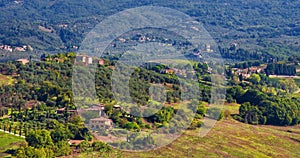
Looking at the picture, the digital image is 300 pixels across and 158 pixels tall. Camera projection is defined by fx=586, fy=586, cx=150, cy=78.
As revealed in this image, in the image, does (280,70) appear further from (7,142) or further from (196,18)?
(196,18)

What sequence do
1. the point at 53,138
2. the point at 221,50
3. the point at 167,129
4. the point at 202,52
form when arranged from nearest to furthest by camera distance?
the point at 53,138, the point at 167,129, the point at 202,52, the point at 221,50

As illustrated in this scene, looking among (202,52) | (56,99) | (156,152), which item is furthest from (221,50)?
(156,152)

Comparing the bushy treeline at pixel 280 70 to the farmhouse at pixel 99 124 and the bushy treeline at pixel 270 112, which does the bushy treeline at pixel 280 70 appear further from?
the farmhouse at pixel 99 124

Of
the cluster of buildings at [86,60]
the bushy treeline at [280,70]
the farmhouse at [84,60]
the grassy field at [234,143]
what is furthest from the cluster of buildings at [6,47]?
the grassy field at [234,143]

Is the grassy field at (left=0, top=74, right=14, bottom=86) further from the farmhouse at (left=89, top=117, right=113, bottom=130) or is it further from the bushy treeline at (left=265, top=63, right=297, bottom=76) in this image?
the bushy treeline at (left=265, top=63, right=297, bottom=76)

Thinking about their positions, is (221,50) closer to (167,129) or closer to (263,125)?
(263,125)

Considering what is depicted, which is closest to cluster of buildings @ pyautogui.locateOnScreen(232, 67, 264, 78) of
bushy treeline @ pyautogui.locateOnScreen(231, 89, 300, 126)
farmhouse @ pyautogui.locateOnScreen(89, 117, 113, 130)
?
bushy treeline @ pyautogui.locateOnScreen(231, 89, 300, 126)
